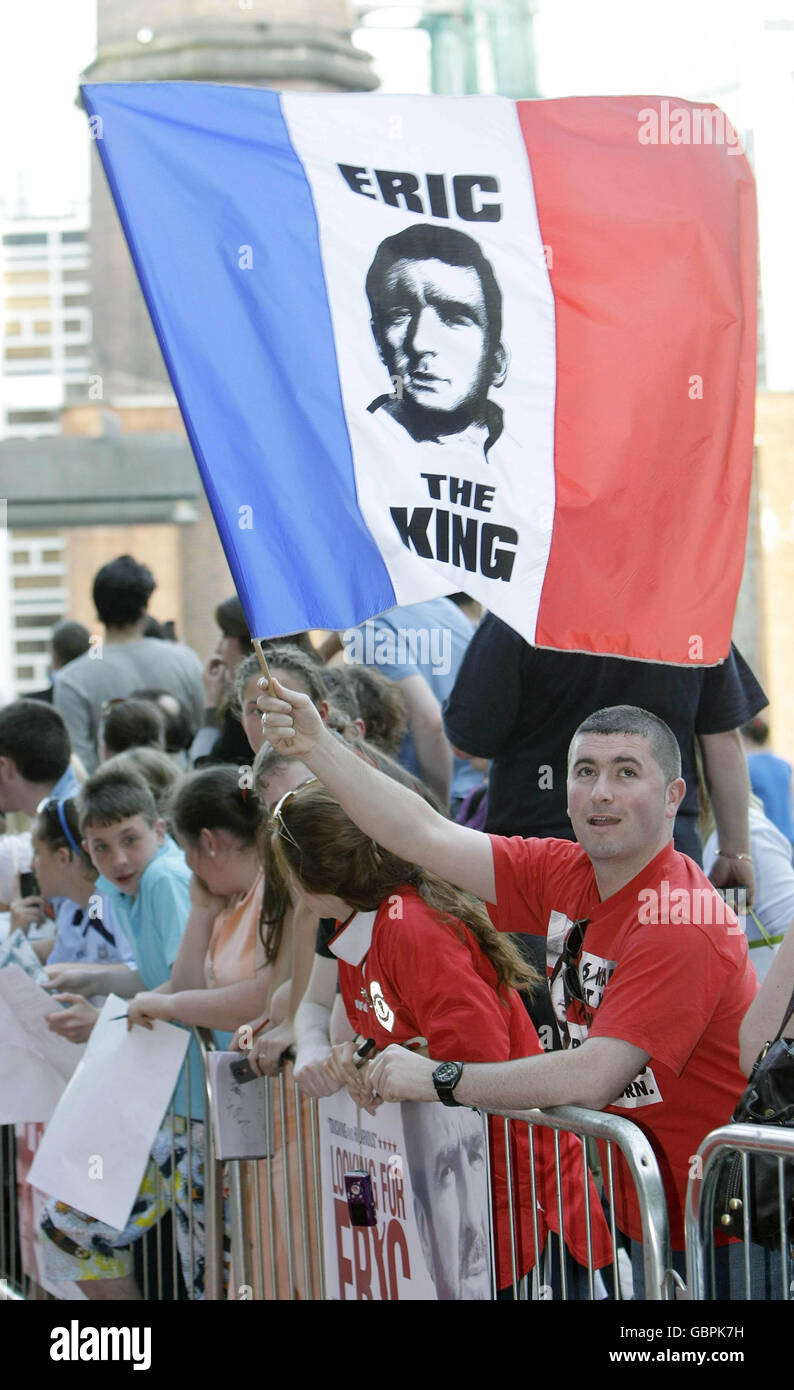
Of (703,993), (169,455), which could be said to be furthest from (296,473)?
(169,455)

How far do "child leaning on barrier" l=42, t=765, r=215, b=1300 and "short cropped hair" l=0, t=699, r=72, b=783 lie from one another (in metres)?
1.03

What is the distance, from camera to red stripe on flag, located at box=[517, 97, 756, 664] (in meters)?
4.21

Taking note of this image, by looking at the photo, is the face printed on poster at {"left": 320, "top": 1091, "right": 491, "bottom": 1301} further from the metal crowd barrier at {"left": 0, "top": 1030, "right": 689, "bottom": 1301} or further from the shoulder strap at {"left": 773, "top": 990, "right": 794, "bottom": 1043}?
the shoulder strap at {"left": 773, "top": 990, "right": 794, "bottom": 1043}

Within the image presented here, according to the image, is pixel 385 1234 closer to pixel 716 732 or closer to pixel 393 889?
pixel 393 889

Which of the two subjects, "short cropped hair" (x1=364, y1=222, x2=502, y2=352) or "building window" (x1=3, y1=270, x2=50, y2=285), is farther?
"building window" (x1=3, y1=270, x2=50, y2=285)

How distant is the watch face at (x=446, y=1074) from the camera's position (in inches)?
146

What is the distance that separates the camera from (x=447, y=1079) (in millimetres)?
3723

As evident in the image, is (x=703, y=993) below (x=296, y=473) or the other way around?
below

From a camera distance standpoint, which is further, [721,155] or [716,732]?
[716,732]

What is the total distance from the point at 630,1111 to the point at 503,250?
209 cm

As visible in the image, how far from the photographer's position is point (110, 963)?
6.22 m

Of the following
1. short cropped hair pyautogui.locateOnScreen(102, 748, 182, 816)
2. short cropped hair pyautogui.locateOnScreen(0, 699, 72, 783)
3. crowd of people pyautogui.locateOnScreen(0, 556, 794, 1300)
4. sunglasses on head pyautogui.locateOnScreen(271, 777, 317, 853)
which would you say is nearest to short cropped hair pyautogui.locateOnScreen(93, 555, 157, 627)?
crowd of people pyautogui.locateOnScreen(0, 556, 794, 1300)
